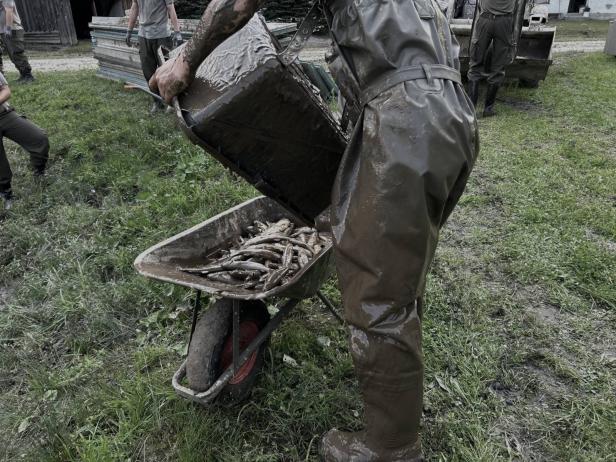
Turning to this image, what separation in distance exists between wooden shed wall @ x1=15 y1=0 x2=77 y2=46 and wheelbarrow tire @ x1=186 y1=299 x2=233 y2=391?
55.1 ft

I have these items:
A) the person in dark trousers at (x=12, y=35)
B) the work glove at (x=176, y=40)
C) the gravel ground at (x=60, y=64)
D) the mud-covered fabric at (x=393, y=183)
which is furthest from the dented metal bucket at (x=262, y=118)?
the gravel ground at (x=60, y=64)

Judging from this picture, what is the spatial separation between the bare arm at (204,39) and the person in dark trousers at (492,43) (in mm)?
6278

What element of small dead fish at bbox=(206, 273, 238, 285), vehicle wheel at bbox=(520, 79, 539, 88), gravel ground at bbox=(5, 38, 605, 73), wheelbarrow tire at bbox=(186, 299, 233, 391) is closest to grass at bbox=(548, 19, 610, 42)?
gravel ground at bbox=(5, 38, 605, 73)

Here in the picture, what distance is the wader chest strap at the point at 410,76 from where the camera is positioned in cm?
179

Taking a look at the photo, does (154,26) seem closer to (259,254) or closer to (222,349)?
(259,254)

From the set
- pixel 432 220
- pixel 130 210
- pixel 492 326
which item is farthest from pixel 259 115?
pixel 130 210

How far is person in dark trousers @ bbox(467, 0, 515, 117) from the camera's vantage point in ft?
23.3

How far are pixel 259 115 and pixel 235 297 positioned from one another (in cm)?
82

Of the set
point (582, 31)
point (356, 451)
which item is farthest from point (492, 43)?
point (582, 31)

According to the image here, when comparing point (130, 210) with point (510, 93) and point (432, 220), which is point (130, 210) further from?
point (510, 93)

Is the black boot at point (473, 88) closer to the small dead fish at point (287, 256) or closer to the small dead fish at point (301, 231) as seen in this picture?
the small dead fish at point (301, 231)

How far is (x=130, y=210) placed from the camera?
15.7 ft

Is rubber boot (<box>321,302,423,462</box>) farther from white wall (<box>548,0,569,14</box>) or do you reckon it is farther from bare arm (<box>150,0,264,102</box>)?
white wall (<box>548,0,569,14</box>)

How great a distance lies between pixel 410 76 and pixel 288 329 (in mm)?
1983
